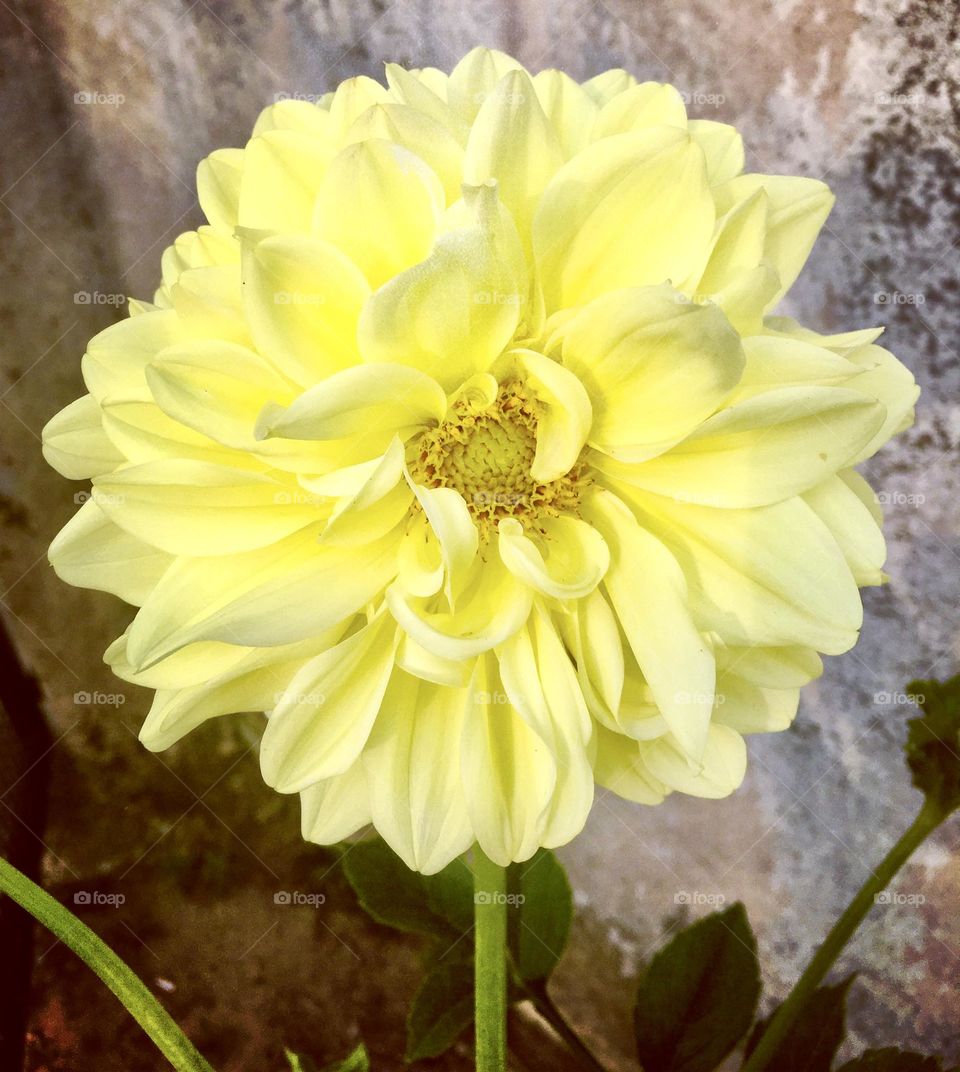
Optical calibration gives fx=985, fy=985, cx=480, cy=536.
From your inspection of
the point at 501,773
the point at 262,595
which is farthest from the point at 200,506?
the point at 501,773

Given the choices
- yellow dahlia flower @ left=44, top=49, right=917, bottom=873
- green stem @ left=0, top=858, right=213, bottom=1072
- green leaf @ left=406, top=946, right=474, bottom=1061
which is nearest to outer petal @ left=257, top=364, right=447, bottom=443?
yellow dahlia flower @ left=44, top=49, right=917, bottom=873

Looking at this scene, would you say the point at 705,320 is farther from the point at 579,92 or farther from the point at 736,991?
the point at 736,991

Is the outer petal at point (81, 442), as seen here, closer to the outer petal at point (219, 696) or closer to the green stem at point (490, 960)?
the outer petal at point (219, 696)

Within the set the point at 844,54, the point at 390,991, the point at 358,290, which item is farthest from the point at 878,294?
the point at 390,991

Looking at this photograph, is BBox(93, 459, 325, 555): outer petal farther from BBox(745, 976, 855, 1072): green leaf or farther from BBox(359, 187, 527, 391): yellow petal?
BBox(745, 976, 855, 1072): green leaf

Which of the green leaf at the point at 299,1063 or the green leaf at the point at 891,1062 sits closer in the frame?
the green leaf at the point at 299,1063

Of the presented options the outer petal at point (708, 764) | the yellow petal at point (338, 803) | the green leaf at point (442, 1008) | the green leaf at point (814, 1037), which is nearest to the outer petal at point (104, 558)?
the yellow petal at point (338, 803)
